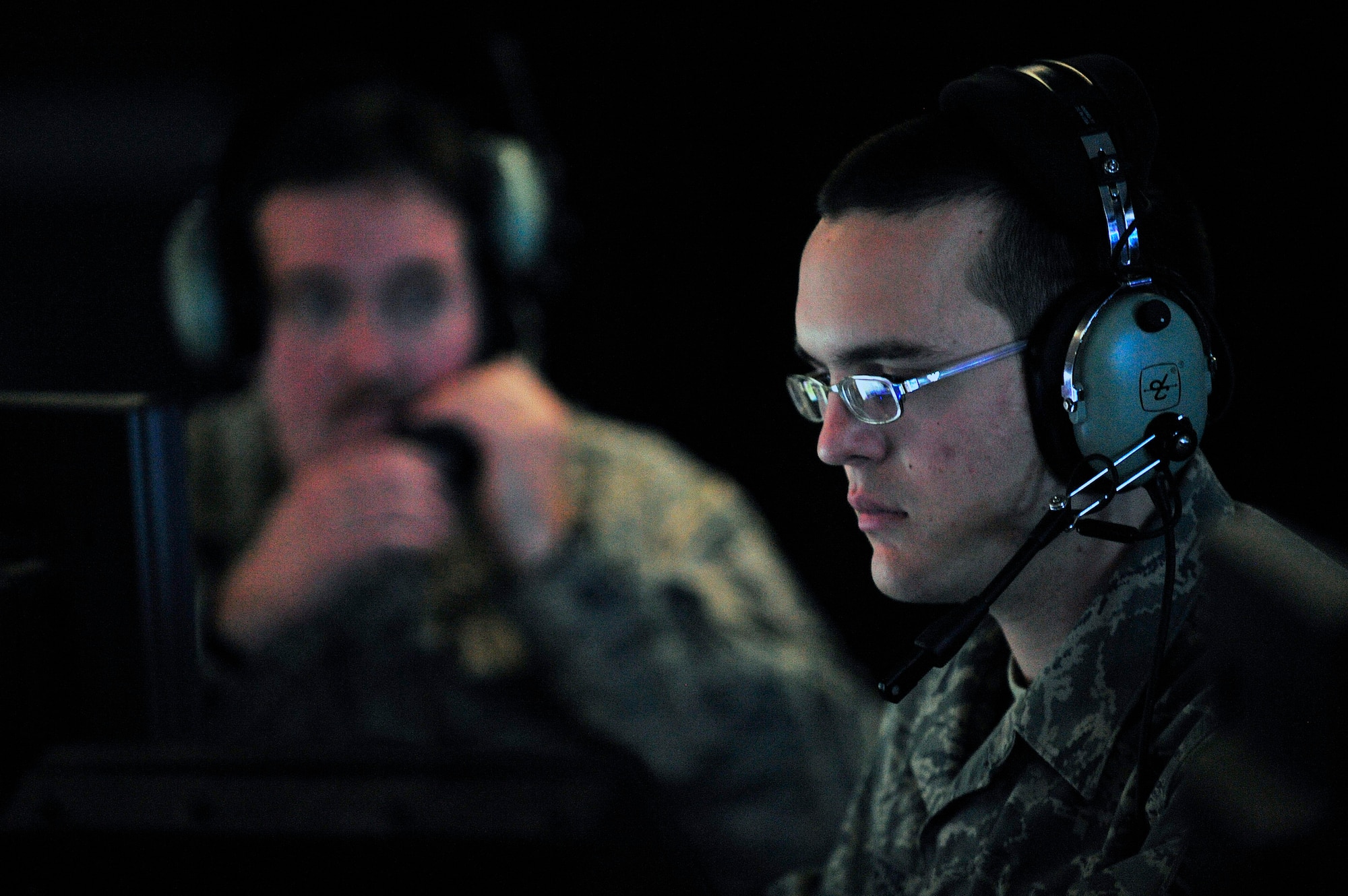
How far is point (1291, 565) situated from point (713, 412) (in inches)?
74.7

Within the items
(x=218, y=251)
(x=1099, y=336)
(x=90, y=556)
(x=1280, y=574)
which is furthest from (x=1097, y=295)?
(x=218, y=251)

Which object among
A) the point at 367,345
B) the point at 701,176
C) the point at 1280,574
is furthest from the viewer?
the point at 701,176

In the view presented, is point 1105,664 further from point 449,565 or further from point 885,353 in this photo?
point 449,565

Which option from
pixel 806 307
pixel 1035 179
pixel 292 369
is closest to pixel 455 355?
pixel 292 369

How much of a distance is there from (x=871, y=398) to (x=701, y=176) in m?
1.60

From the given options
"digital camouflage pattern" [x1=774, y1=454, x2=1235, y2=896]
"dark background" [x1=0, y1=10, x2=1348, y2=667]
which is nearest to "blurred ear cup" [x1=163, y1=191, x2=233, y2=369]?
"dark background" [x1=0, y1=10, x2=1348, y2=667]

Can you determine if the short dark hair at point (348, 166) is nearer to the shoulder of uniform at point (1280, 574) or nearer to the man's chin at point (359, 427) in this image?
the man's chin at point (359, 427)

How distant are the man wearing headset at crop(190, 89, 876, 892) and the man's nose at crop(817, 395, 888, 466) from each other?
3.36 ft

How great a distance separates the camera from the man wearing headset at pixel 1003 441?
740 millimetres

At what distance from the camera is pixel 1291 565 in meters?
0.56

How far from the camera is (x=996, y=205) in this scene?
77 centimetres

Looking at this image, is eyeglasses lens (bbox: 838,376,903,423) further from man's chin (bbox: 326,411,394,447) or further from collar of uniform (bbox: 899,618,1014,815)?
man's chin (bbox: 326,411,394,447)

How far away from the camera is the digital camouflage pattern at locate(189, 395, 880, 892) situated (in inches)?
69.1

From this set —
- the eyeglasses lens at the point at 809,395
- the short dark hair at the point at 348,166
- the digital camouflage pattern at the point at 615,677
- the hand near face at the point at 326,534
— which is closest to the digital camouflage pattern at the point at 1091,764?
the eyeglasses lens at the point at 809,395
